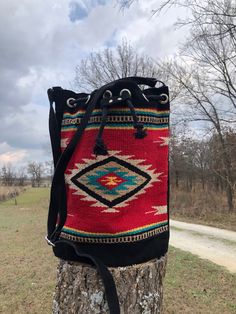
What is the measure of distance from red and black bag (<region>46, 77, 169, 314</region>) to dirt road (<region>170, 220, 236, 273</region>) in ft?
17.6

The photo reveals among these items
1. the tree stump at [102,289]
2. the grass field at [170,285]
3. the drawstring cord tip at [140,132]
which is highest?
the drawstring cord tip at [140,132]

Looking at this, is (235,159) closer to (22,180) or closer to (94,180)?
(94,180)

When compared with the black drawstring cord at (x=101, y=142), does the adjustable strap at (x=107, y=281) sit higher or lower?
lower

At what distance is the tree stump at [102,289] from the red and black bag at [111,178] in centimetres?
4

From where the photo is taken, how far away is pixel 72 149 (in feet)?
4.05

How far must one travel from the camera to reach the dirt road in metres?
6.99

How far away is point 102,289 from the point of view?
130cm

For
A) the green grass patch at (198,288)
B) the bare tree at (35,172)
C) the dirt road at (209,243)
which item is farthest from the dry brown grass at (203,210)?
the bare tree at (35,172)

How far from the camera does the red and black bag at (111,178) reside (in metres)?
1.23

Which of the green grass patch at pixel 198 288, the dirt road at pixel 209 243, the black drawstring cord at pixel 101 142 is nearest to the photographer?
the black drawstring cord at pixel 101 142

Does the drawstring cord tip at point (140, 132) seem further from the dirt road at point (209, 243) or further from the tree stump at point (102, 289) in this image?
the dirt road at point (209, 243)

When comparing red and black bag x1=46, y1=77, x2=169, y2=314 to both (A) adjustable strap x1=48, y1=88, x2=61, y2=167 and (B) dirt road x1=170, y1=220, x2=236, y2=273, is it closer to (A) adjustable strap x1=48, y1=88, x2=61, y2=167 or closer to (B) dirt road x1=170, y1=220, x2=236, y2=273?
(A) adjustable strap x1=48, y1=88, x2=61, y2=167

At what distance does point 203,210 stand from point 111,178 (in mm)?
16318

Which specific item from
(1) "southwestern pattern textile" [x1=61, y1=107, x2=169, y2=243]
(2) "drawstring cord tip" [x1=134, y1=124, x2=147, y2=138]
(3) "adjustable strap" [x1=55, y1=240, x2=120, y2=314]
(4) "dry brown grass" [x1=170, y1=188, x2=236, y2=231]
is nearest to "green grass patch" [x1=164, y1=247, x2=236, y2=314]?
(3) "adjustable strap" [x1=55, y1=240, x2=120, y2=314]
